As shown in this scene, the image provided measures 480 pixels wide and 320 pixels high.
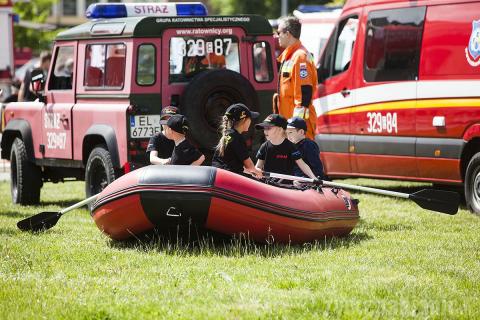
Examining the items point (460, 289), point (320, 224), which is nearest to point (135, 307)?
point (460, 289)

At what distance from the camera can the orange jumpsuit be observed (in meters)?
12.3

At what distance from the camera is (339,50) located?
591 inches

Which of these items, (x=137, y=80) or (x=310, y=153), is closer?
(x=310, y=153)

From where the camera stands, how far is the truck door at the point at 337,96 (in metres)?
14.6

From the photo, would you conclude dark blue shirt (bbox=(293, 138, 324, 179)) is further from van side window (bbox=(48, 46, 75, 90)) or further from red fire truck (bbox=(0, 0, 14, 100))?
red fire truck (bbox=(0, 0, 14, 100))

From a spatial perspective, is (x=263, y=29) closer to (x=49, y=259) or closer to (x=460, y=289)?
(x=49, y=259)

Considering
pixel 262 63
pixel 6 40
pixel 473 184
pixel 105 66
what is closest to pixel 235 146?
pixel 105 66

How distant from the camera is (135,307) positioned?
7488 mm

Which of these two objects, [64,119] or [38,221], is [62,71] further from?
[38,221]

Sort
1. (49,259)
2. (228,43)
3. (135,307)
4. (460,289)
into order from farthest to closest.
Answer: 1. (228,43)
2. (49,259)
3. (460,289)
4. (135,307)

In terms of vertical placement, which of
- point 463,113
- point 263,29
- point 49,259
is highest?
point 263,29

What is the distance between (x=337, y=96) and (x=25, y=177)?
12.9 feet

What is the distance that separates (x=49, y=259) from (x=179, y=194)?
1158 mm

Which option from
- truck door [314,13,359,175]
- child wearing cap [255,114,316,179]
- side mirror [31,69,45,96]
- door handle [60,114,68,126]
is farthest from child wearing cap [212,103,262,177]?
truck door [314,13,359,175]
